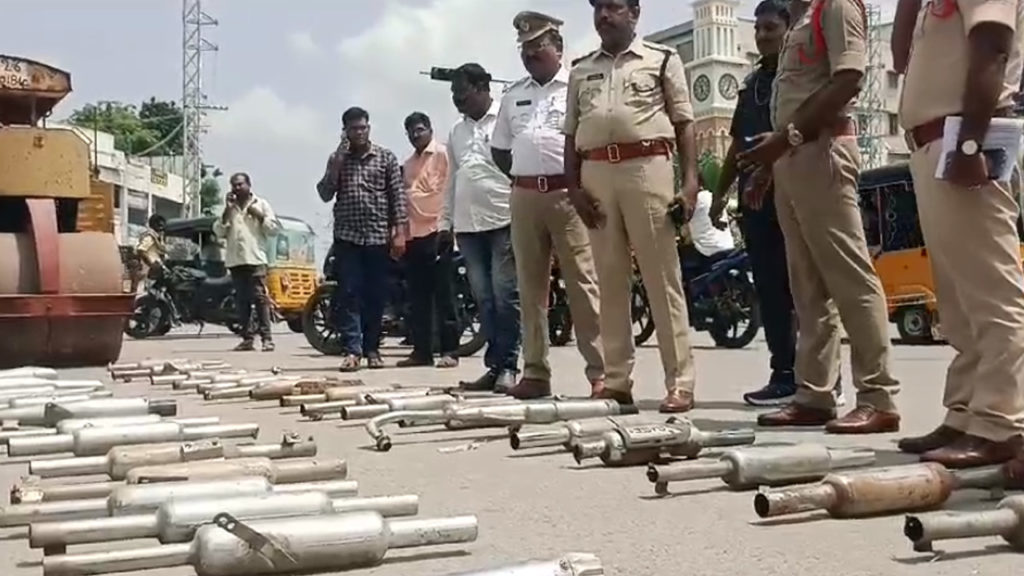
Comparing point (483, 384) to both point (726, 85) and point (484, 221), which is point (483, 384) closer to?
point (484, 221)

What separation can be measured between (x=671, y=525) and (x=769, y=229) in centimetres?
371

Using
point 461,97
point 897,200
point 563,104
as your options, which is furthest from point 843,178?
point 897,200

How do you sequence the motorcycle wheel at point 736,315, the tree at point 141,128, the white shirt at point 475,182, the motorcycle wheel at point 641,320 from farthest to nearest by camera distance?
1. the tree at point 141,128
2. the motorcycle wheel at point 736,315
3. the motorcycle wheel at point 641,320
4. the white shirt at point 475,182

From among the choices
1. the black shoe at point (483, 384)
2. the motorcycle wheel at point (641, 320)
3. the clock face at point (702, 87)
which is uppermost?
the clock face at point (702, 87)

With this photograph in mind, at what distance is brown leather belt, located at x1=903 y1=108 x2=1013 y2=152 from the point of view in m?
4.63

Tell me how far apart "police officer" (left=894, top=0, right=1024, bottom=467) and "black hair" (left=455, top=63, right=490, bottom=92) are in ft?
16.1

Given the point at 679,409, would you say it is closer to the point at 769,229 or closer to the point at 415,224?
the point at 769,229

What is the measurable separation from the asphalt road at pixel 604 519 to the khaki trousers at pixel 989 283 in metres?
0.43

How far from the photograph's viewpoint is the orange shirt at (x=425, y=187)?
1118cm

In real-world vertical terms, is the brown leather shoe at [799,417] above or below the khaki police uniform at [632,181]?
below

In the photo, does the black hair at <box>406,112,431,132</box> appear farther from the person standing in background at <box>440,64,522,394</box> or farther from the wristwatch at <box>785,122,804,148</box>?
the wristwatch at <box>785,122,804,148</box>

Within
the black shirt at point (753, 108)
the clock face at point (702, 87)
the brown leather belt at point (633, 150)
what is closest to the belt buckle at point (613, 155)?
the brown leather belt at point (633, 150)

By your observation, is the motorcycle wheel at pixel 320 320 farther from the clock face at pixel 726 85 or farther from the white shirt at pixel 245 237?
the clock face at pixel 726 85

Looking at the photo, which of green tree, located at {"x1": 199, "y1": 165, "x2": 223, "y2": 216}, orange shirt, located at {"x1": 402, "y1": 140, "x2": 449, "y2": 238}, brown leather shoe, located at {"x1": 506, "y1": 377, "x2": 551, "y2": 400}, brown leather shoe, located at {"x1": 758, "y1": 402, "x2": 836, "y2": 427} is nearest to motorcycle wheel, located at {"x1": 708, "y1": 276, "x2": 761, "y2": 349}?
orange shirt, located at {"x1": 402, "y1": 140, "x2": 449, "y2": 238}
